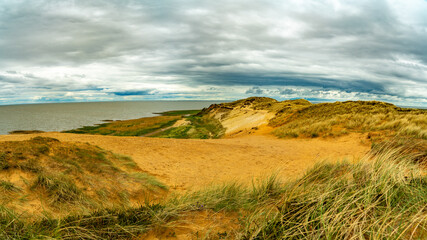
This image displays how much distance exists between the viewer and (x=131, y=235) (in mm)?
3100

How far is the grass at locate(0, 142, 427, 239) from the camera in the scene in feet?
8.54

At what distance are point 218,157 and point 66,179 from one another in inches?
321

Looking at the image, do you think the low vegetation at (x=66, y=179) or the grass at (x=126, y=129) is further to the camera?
the grass at (x=126, y=129)

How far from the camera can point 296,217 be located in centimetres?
313

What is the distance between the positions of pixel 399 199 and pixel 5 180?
7.72m

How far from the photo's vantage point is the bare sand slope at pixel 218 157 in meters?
9.96

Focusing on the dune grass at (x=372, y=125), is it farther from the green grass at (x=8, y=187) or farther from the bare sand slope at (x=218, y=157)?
the green grass at (x=8, y=187)

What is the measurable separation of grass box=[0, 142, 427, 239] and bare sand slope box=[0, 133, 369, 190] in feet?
16.3

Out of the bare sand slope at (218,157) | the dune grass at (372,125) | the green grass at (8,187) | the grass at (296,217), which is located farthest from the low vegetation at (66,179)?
the dune grass at (372,125)

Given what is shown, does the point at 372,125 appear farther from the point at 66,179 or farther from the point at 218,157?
the point at 66,179

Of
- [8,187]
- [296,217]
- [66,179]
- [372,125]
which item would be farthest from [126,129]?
[296,217]

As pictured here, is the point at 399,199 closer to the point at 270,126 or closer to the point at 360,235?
the point at 360,235

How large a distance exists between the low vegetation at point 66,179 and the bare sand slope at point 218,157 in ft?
4.98

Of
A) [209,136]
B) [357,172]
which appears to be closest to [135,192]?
[357,172]
